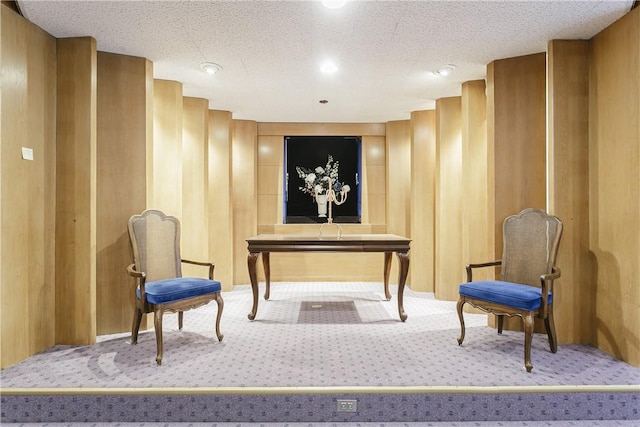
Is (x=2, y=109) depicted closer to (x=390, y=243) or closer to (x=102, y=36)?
(x=102, y=36)

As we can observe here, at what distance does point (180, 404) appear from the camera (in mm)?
2578

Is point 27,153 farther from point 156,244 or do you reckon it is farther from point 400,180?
point 400,180

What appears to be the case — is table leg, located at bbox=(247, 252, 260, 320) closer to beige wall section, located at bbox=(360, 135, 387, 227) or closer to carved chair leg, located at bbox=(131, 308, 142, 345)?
carved chair leg, located at bbox=(131, 308, 142, 345)

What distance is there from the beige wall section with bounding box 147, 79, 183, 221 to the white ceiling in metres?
0.23

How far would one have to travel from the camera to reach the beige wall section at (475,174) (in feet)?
15.5

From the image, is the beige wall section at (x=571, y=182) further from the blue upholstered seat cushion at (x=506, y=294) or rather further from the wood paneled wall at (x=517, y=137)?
the blue upholstered seat cushion at (x=506, y=294)

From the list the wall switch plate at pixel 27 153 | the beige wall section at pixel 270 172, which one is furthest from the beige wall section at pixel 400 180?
the wall switch plate at pixel 27 153

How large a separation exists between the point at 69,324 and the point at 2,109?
1.95 metres

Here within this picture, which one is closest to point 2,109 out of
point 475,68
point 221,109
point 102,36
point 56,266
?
point 102,36

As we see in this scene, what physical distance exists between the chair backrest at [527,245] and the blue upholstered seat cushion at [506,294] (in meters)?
0.36

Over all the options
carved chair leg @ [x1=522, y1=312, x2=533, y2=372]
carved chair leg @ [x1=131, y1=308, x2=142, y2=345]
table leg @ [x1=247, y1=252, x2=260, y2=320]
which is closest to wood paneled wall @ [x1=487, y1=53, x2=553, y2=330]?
carved chair leg @ [x1=522, y1=312, x2=533, y2=372]

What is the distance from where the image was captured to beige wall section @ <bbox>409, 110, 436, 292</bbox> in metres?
6.20

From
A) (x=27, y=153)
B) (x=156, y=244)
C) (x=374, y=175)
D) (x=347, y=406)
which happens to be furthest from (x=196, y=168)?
(x=347, y=406)

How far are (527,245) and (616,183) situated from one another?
882mm
